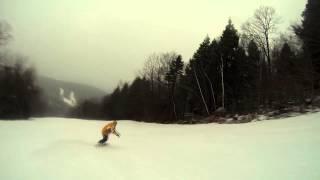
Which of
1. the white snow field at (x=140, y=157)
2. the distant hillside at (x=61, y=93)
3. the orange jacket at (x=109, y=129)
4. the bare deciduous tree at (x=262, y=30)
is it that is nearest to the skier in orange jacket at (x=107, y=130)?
the orange jacket at (x=109, y=129)

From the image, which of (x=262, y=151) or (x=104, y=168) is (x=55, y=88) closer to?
(x=104, y=168)

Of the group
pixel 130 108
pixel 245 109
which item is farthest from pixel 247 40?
pixel 130 108

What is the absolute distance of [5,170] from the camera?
11.1 feet

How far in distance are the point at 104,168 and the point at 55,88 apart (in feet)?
4.85

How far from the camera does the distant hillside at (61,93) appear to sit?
3848mm

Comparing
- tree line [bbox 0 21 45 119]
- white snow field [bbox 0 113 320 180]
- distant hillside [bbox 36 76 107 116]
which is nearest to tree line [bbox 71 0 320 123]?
distant hillside [bbox 36 76 107 116]

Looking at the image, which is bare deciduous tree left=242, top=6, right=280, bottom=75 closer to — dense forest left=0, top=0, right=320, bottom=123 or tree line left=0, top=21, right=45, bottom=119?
dense forest left=0, top=0, right=320, bottom=123

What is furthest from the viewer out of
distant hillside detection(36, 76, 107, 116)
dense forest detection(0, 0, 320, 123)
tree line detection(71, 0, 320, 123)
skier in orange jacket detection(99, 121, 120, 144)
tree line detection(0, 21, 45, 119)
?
tree line detection(71, 0, 320, 123)

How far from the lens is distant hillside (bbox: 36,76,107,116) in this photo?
3848 millimetres

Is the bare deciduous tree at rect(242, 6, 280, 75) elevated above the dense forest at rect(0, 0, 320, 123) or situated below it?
above

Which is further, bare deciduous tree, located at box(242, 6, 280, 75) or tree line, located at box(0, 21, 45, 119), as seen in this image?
bare deciduous tree, located at box(242, 6, 280, 75)

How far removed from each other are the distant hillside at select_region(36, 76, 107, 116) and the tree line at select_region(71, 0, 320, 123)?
26 centimetres

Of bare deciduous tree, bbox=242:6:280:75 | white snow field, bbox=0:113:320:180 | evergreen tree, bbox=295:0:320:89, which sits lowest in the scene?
white snow field, bbox=0:113:320:180

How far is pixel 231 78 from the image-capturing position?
13094 millimetres
